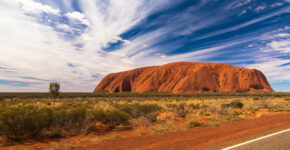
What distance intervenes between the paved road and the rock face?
74.9 m

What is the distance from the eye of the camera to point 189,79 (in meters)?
84.4

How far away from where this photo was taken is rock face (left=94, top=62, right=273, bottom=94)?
8225 centimetres

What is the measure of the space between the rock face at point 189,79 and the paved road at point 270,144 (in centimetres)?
7487

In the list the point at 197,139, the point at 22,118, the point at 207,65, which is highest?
the point at 207,65

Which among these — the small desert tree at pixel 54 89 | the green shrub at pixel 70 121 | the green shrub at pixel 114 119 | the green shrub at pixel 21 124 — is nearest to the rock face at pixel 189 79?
the small desert tree at pixel 54 89

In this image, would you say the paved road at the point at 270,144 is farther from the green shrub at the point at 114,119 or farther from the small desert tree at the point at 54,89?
the small desert tree at the point at 54,89

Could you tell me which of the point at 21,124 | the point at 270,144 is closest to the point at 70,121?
the point at 21,124

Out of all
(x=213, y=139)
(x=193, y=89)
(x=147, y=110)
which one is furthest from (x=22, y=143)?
(x=193, y=89)

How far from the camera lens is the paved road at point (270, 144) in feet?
17.4

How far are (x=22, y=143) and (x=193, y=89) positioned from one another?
262 ft

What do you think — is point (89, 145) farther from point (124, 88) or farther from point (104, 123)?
point (124, 88)

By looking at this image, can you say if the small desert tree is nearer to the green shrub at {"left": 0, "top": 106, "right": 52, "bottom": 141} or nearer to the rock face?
the green shrub at {"left": 0, "top": 106, "right": 52, "bottom": 141}

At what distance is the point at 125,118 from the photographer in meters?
9.72

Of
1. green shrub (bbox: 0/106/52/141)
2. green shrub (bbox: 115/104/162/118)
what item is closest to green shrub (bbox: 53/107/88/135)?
green shrub (bbox: 0/106/52/141)
